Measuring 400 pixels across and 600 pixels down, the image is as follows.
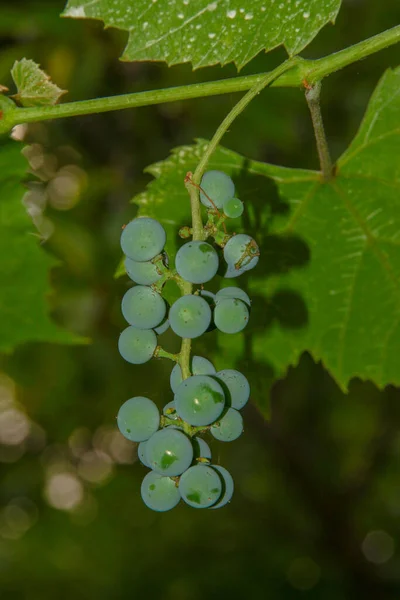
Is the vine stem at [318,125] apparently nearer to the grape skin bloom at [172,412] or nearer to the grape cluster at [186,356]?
the grape cluster at [186,356]

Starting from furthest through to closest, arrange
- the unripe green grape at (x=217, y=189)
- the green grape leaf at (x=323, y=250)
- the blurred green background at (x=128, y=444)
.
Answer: the blurred green background at (x=128, y=444)
the green grape leaf at (x=323, y=250)
the unripe green grape at (x=217, y=189)

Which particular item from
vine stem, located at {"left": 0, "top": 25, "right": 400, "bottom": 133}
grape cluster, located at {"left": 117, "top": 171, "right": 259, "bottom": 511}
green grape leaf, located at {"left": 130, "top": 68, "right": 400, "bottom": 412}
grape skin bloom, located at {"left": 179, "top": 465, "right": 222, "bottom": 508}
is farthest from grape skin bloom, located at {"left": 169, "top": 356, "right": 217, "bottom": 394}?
green grape leaf, located at {"left": 130, "top": 68, "right": 400, "bottom": 412}

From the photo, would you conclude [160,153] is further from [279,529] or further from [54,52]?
[279,529]

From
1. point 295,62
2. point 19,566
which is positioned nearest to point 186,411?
point 295,62

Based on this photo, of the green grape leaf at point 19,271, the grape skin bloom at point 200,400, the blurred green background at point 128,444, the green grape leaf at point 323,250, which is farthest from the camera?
the blurred green background at point 128,444

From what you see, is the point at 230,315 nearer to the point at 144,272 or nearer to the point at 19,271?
the point at 144,272

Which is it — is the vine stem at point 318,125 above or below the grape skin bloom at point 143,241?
above

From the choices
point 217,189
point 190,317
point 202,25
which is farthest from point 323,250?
point 190,317

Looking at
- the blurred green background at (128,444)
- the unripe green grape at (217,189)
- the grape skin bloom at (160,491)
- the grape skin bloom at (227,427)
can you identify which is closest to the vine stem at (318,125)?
the unripe green grape at (217,189)
